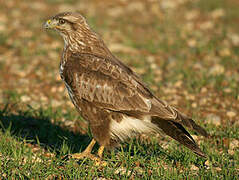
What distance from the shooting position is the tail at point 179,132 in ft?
19.9

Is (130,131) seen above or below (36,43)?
below

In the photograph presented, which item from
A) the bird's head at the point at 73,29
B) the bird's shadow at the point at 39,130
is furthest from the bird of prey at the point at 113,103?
the bird's shadow at the point at 39,130

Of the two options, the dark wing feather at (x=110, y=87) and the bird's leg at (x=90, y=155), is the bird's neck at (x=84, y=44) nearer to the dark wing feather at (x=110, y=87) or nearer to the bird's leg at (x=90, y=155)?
the dark wing feather at (x=110, y=87)

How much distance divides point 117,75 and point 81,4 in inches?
328

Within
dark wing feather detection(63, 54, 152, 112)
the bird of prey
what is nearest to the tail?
the bird of prey

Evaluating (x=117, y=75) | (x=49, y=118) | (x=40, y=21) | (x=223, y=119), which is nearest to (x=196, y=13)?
(x=40, y=21)

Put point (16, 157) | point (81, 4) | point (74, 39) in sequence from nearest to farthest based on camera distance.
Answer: point (16, 157), point (74, 39), point (81, 4)

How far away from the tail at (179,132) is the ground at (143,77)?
14.1 inches

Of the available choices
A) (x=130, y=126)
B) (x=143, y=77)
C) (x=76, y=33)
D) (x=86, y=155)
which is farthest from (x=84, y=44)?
(x=143, y=77)

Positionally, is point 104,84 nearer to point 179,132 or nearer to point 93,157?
point 93,157

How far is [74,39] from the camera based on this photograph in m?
7.12

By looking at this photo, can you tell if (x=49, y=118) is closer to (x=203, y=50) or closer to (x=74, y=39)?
(x=74, y=39)

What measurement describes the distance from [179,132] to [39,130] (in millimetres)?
3000

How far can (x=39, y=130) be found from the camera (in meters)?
8.17
